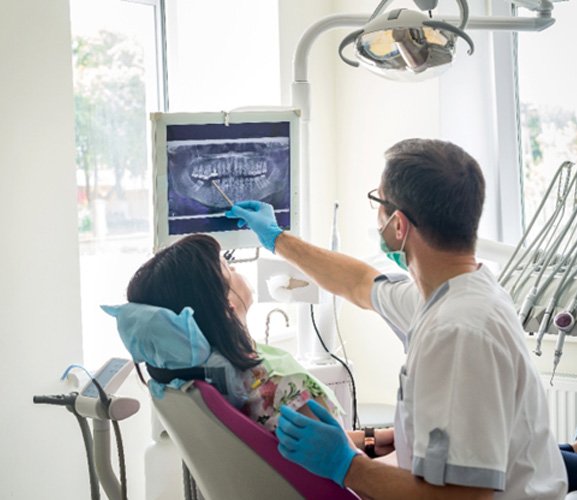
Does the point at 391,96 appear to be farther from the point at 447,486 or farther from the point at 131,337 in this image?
the point at 447,486

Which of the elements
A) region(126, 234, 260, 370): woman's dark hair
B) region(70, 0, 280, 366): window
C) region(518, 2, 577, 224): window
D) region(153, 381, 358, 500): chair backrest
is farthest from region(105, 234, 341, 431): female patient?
region(518, 2, 577, 224): window

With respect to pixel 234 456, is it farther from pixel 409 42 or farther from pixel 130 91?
pixel 130 91

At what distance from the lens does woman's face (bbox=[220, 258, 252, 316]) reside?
202 centimetres

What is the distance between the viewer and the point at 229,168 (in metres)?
2.44

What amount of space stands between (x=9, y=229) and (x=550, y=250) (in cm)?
156

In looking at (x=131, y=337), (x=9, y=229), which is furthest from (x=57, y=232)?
(x=131, y=337)

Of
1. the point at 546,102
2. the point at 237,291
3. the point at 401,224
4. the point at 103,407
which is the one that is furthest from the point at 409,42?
the point at 546,102

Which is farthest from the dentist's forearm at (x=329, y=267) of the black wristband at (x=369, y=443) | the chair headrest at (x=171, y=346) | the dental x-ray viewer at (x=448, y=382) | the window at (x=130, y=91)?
the window at (x=130, y=91)

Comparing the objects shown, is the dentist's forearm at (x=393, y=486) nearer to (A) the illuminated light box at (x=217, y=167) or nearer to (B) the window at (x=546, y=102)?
(A) the illuminated light box at (x=217, y=167)

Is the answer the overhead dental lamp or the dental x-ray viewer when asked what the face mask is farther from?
the overhead dental lamp

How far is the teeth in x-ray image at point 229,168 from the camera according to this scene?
2393 millimetres

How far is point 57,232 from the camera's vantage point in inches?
110

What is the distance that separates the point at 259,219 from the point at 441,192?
82 centimetres

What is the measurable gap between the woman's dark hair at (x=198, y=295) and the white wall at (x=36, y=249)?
0.88 m
